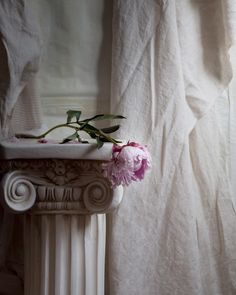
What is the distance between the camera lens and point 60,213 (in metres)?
0.91

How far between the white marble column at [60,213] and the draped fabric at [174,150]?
0.48 ft

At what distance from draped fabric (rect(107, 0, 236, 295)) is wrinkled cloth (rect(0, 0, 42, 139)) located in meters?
0.22

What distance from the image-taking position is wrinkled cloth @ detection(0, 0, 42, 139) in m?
1.06

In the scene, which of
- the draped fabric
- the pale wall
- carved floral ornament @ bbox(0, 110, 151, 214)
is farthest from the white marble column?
the pale wall

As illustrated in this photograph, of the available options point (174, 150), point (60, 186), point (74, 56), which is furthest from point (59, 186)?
point (74, 56)

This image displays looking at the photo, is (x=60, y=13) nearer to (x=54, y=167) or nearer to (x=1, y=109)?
(x=1, y=109)

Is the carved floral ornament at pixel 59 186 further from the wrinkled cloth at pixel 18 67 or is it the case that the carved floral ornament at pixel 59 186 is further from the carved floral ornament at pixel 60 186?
the wrinkled cloth at pixel 18 67

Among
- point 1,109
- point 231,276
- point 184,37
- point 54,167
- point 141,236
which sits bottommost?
point 231,276

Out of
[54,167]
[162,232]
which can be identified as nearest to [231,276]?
[162,232]

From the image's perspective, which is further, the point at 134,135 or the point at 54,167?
the point at 134,135

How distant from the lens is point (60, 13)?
117cm

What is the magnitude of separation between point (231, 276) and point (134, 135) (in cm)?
45

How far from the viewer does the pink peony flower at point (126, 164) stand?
2.68 feet

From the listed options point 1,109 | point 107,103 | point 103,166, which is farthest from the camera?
point 107,103
